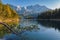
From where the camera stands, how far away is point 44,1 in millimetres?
4691

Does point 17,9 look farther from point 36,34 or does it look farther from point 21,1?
point 36,34

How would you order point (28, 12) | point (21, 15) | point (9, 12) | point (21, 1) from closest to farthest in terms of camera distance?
1. point (21, 1)
2. point (21, 15)
3. point (28, 12)
4. point (9, 12)

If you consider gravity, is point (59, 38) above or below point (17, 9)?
below

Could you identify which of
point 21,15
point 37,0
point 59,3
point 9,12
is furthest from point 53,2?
point 9,12

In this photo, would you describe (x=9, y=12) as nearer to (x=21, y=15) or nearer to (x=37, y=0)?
(x=21, y=15)

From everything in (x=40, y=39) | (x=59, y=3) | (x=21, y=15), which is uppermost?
(x=59, y=3)

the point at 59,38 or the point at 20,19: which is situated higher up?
the point at 20,19

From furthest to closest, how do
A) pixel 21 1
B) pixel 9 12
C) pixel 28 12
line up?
pixel 9 12, pixel 28 12, pixel 21 1

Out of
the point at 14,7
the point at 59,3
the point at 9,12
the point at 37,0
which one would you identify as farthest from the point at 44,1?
the point at 9,12

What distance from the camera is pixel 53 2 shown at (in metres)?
5.00

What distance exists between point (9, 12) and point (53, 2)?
59.9 inches

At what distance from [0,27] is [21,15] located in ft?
2.31

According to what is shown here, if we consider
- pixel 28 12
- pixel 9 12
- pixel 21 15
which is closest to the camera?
pixel 21 15

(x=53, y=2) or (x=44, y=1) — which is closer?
(x=44, y=1)
